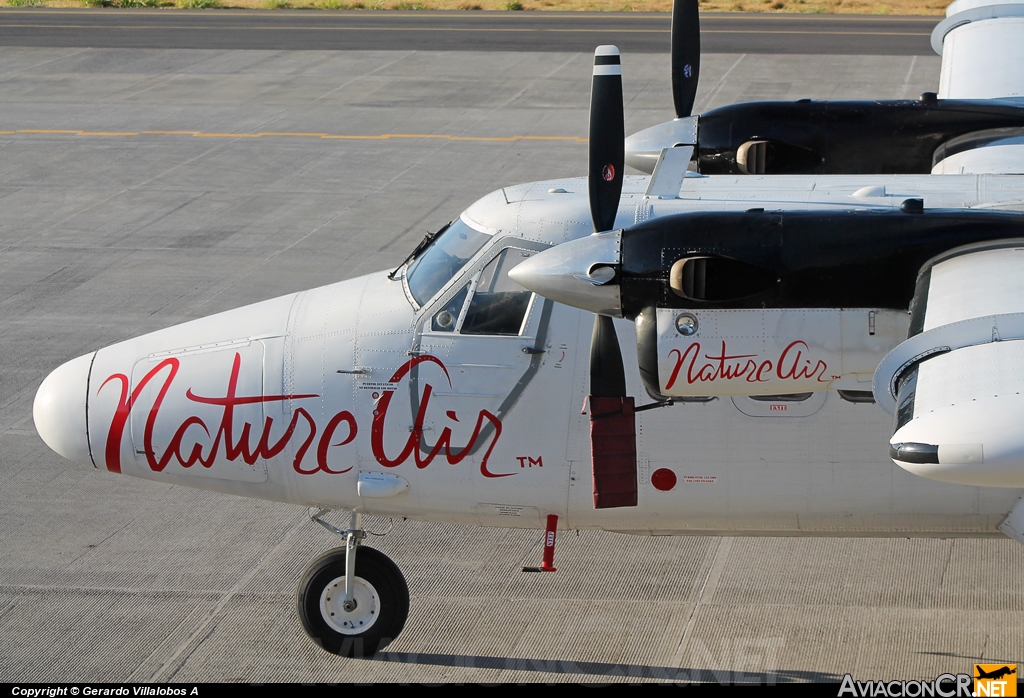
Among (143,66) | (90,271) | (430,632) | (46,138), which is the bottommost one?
(430,632)

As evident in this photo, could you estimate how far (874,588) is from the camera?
9141 millimetres

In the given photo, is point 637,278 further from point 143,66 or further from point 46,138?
point 143,66

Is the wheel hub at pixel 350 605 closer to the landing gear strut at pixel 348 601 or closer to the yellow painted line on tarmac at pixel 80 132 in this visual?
the landing gear strut at pixel 348 601

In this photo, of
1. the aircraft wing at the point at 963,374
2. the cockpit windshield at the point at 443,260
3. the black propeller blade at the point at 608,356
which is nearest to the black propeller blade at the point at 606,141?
the black propeller blade at the point at 608,356

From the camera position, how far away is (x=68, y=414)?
8.23 metres

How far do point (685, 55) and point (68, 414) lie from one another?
604 cm

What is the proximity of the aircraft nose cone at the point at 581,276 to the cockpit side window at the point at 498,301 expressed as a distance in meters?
1.03

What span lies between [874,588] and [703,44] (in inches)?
1012

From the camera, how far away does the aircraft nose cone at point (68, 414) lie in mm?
8211

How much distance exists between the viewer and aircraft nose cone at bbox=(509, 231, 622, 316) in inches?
263

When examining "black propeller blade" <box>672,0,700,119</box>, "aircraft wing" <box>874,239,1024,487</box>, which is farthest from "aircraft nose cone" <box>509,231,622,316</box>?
"black propeller blade" <box>672,0,700,119</box>

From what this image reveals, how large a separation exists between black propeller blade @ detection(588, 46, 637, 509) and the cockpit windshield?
3.63 feet

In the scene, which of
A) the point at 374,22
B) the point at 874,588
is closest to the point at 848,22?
the point at 374,22

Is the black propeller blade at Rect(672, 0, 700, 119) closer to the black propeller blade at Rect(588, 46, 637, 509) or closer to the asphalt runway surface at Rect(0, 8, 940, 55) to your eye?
the black propeller blade at Rect(588, 46, 637, 509)
